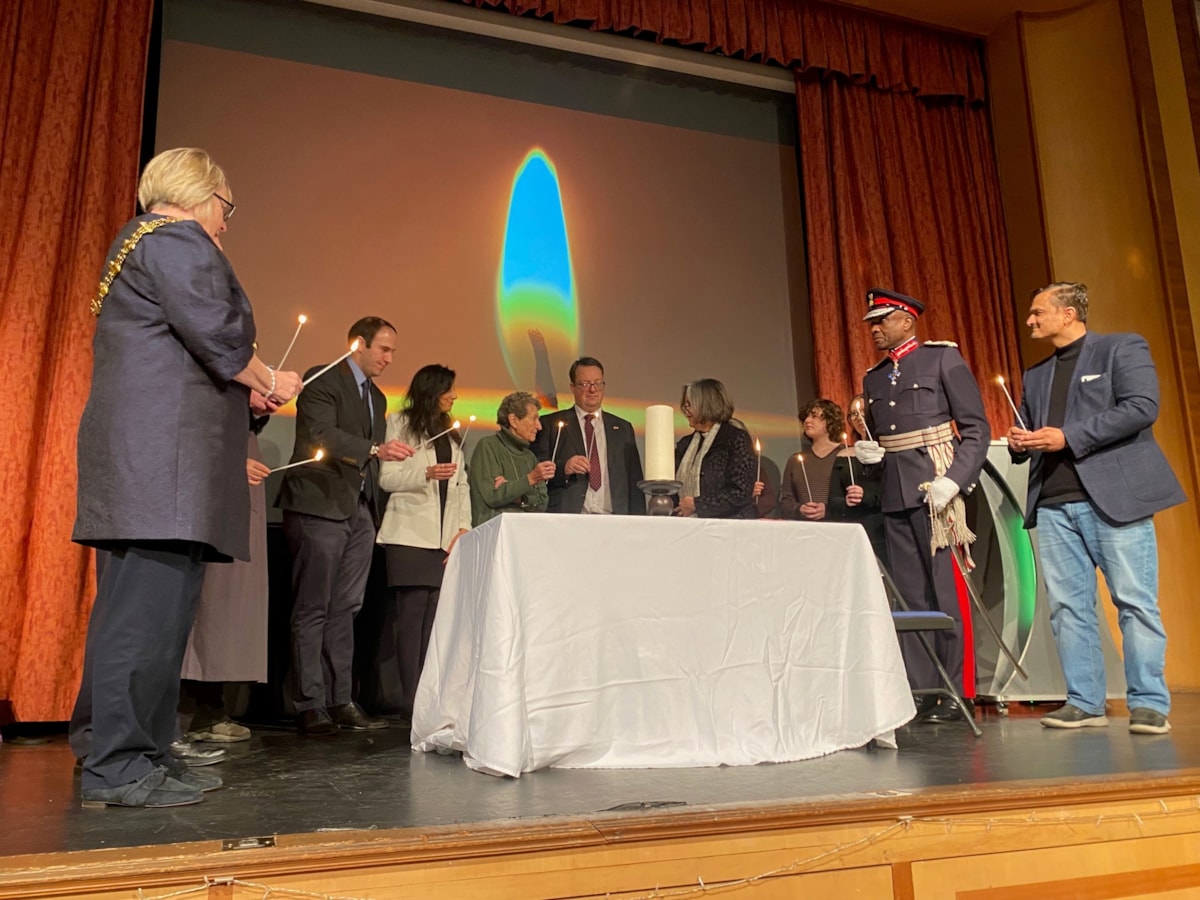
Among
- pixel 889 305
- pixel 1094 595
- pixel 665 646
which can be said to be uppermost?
pixel 889 305

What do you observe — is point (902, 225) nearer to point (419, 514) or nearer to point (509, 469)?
point (509, 469)

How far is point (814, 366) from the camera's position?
17.6 ft

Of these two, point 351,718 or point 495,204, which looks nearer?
point 351,718

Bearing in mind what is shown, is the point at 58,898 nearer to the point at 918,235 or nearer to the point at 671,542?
the point at 671,542

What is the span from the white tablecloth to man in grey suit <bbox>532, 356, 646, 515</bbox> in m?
1.47

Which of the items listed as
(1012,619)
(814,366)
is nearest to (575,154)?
(814,366)

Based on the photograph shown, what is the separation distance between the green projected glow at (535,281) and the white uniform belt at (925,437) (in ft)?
5.97

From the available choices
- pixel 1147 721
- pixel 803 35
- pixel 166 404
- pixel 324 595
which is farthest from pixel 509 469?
pixel 803 35

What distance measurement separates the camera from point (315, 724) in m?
3.32

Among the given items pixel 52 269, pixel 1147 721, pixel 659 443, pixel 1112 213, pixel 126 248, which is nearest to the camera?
pixel 126 248

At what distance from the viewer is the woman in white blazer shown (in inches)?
151

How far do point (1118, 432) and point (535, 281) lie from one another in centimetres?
A: 279

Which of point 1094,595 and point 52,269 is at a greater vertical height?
point 52,269

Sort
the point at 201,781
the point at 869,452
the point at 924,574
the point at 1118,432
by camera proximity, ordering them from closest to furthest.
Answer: the point at 201,781 → the point at 1118,432 → the point at 924,574 → the point at 869,452
